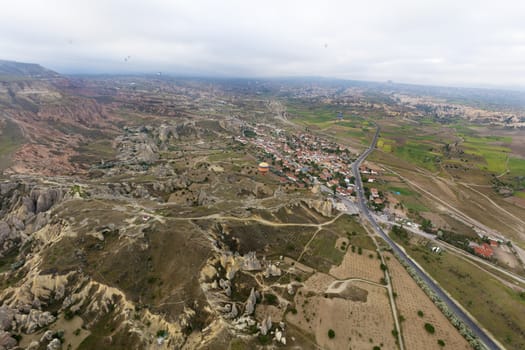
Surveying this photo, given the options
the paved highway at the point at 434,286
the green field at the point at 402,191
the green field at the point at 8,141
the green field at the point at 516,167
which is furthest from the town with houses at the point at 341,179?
the green field at the point at 8,141

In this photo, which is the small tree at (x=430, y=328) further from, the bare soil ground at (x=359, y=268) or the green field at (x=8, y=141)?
the green field at (x=8, y=141)

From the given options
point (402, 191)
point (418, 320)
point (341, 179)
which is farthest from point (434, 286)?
point (341, 179)

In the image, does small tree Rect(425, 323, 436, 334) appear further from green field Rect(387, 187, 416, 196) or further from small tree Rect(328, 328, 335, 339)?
green field Rect(387, 187, 416, 196)

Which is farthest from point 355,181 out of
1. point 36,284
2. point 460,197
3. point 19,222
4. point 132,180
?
point 19,222

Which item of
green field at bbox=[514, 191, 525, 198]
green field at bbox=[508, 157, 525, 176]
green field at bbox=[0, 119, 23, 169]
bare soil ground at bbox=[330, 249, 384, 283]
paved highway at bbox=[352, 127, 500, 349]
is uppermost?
green field at bbox=[0, 119, 23, 169]

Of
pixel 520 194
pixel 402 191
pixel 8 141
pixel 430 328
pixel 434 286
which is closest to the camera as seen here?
pixel 430 328

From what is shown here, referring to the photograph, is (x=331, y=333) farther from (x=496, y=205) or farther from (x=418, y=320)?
(x=496, y=205)

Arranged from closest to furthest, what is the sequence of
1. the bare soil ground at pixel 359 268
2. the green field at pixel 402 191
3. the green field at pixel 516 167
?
the bare soil ground at pixel 359 268 → the green field at pixel 402 191 → the green field at pixel 516 167

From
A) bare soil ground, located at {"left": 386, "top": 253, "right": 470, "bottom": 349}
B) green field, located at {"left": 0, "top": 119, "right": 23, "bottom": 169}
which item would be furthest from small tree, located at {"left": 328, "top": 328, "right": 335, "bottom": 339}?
green field, located at {"left": 0, "top": 119, "right": 23, "bottom": 169}
